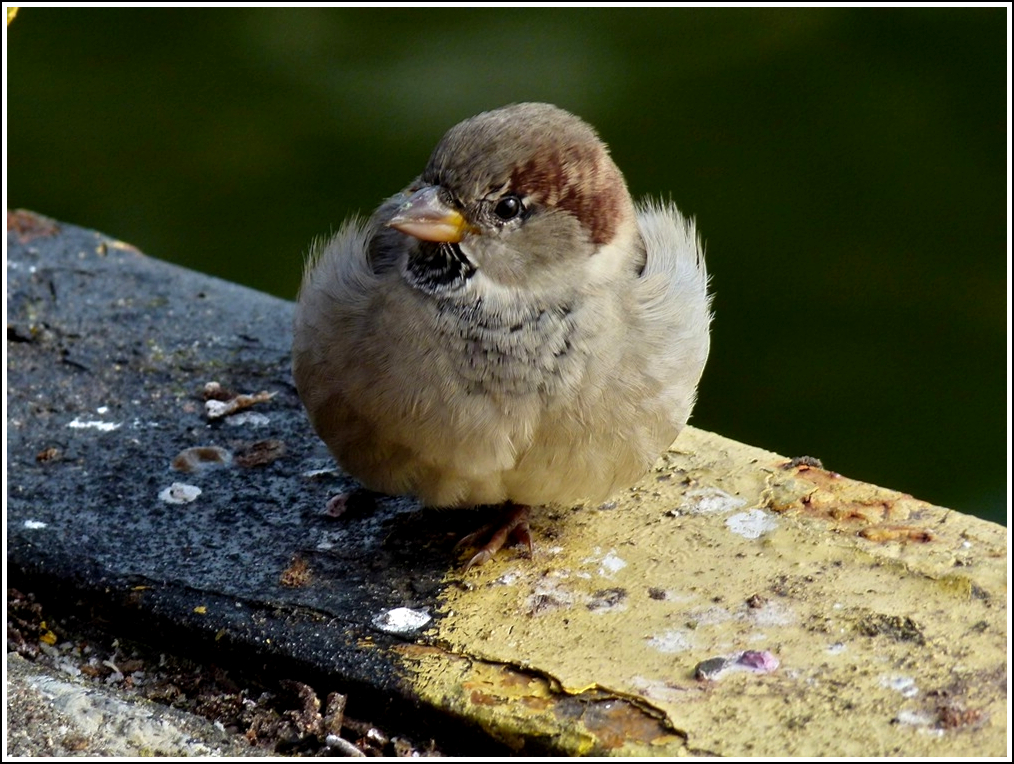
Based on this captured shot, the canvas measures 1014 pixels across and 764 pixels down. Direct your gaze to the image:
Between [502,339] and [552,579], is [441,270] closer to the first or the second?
[502,339]

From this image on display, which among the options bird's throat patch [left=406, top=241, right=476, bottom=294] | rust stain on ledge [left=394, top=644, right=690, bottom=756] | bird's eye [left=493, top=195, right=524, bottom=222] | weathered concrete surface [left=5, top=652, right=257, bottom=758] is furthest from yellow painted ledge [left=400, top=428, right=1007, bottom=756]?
bird's eye [left=493, top=195, right=524, bottom=222]

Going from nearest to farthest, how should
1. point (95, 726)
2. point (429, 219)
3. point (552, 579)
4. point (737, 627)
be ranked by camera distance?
1. point (95, 726)
2. point (737, 627)
3. point (429, 219)
4. point (552, 579)

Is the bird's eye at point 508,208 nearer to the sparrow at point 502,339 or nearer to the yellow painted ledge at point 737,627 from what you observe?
the sparrow at point 502,339

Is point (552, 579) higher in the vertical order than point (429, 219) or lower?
lower

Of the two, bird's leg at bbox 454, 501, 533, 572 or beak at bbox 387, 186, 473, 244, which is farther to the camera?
bird's leg at bbox 454, 501, 533, 572

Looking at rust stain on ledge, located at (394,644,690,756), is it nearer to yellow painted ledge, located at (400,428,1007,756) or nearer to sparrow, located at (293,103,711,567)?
yellow painted ledge, located at (400,428,1007,756)

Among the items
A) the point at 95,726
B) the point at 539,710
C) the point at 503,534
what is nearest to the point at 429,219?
the point at 503,534

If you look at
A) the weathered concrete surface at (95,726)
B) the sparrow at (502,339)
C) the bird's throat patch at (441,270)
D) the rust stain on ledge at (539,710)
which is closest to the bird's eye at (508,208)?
the sparrow at (502,339)

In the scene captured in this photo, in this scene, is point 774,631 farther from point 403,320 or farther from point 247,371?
point 247,371
